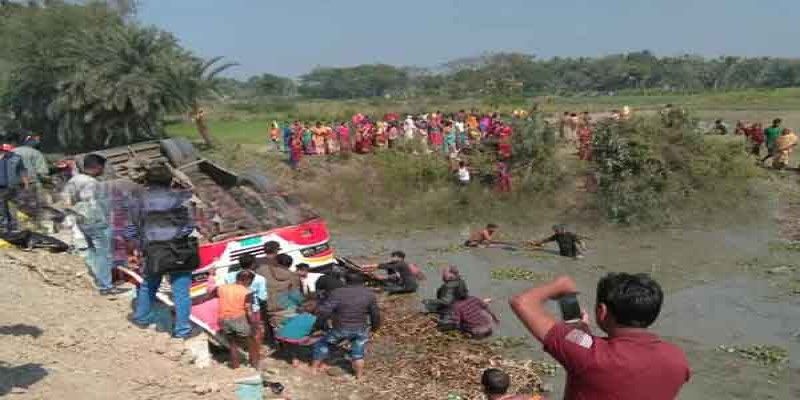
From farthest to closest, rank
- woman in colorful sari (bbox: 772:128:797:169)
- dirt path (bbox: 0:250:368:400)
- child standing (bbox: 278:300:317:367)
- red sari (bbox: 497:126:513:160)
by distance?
woman in colorful sari (bbox: 772:128:797:169) → red sari (bbox: 497:126:513:160) → child standing (bbox: 278:300:317:367) → dirt path (bbox: 0:250:368:400)

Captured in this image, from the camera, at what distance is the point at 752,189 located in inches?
782

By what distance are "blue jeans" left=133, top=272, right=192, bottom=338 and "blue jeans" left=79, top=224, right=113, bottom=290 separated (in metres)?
0.88

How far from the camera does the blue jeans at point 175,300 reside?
295 inches

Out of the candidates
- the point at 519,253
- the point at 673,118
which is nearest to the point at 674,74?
the point at 673,118

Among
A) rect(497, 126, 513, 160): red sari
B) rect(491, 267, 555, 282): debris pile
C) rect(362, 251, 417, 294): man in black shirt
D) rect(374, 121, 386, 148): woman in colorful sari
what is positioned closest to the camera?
rect(362, 251, 417, 294): man in black shirt

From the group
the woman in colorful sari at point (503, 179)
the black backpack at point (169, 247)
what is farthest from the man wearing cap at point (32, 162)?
the woman in colorful sari at point (503, 179)

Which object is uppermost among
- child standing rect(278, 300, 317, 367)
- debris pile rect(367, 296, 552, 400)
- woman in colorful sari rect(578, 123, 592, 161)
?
woman in colorful sari rect(578, 123, 592, 161)

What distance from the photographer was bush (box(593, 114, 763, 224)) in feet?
60.8

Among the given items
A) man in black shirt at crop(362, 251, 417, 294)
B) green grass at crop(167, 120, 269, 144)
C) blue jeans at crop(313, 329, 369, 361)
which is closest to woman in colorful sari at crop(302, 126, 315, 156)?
green grass at crop(167, 120, 269, 144)

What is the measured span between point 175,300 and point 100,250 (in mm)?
1617

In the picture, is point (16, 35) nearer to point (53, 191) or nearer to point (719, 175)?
point (53, 191)

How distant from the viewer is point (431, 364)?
9227 mm

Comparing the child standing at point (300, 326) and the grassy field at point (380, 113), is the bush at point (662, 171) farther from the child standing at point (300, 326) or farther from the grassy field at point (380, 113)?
the grassy field at point (380, 113)

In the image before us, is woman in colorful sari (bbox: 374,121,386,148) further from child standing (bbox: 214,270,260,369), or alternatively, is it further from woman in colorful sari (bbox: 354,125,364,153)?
child standing (bbox: 214,270,260,369)
